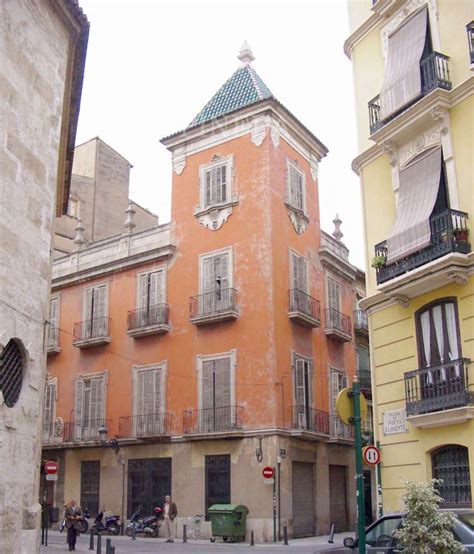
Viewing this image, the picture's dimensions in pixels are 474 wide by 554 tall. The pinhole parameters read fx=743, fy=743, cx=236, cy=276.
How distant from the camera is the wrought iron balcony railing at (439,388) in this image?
14.6 meters

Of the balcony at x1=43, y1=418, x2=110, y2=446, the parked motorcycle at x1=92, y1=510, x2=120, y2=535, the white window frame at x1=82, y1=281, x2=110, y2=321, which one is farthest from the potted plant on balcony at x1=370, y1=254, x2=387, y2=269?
the white window frame at x1=82, y1=281, x2=110, y2=321

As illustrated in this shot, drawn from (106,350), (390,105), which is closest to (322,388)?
(106,350)

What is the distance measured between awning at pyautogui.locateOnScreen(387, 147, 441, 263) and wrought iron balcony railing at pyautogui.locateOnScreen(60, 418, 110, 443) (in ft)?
56.6

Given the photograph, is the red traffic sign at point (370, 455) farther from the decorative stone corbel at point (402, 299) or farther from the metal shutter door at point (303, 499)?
the metal shutter door at point (303, 499)

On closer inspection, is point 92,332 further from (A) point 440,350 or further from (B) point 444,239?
(B) point 444,239

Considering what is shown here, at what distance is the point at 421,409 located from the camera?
1544cm

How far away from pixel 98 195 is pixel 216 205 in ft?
48.5

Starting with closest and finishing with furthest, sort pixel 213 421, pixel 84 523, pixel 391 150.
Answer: pixel 391 150, pixel 213 421, pixel 84 523

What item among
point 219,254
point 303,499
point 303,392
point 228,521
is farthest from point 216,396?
point 219,254

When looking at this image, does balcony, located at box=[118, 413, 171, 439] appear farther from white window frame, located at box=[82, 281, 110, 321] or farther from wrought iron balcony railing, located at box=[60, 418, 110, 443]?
white window frame, located at box=[82, 281, 110, 321]

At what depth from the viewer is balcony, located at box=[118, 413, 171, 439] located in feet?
91.6

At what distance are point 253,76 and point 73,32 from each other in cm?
1839

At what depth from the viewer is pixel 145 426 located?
2845 centimetres

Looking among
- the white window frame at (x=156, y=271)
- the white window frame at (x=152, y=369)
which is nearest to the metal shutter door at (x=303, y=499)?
the white window frame at (x=152, y=369)
